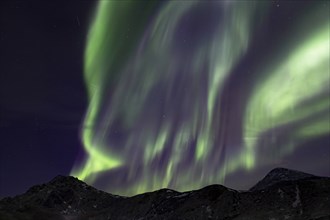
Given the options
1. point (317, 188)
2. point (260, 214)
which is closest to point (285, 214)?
point (260, 214)

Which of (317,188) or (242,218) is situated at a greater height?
(317,188)

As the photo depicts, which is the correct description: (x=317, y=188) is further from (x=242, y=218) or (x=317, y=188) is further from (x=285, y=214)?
(x=242, y=218)

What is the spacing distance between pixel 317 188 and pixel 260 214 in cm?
3619

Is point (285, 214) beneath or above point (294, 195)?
beneath

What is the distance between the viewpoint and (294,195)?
199500 millimetres

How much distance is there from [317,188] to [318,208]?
24.4 meters

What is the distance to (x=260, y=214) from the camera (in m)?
190

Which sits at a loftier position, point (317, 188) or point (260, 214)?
point (317, 188)

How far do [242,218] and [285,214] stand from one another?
22.3m

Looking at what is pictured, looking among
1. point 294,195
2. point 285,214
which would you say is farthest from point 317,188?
point 285,214

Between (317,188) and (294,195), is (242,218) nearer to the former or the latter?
(294,195)

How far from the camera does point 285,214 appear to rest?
598 ft

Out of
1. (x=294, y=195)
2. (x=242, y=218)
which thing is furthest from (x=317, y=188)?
(x=242, y=218)

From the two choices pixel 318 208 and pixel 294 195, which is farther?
pixel 294 195
